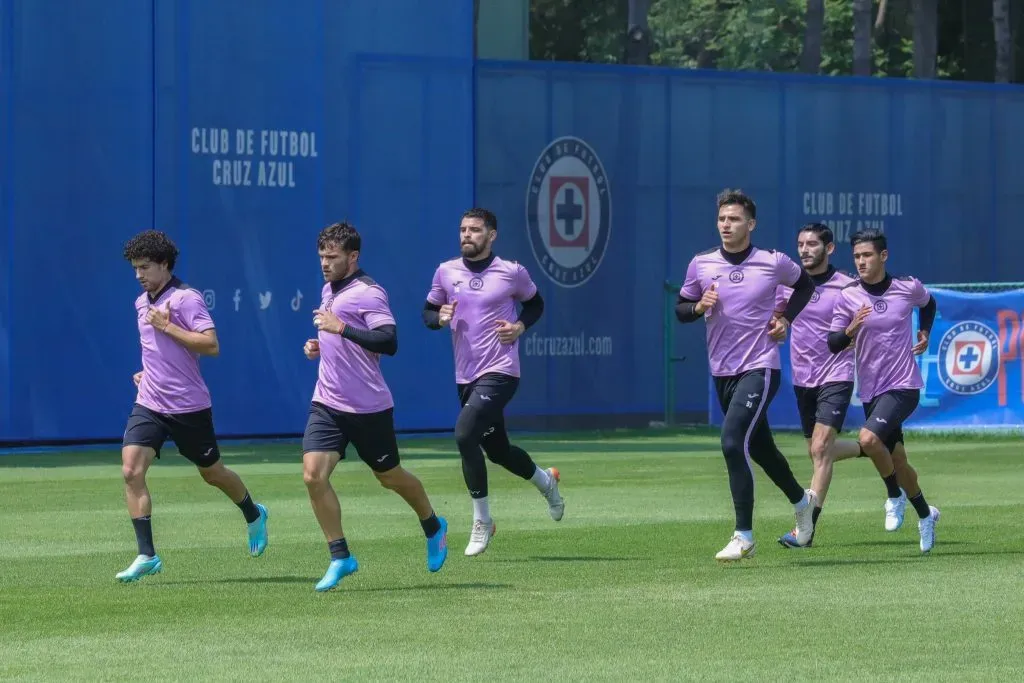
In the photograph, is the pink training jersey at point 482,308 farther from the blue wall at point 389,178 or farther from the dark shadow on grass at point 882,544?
the blue wall at point 389,178

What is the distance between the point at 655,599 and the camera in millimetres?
11406

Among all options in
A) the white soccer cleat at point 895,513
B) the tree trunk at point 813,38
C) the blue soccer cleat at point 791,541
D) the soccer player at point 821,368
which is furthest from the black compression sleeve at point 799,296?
the tree trunk at point 813,38

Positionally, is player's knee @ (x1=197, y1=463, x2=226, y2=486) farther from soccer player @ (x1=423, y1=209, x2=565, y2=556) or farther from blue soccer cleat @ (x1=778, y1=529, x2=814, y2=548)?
blue soccer cleat @ (x1=778, y1=529, x2=814, y2=548)

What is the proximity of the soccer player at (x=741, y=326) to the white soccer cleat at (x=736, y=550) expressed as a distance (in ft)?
0.14

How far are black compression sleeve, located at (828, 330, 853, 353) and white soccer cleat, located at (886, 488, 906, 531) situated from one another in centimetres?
148

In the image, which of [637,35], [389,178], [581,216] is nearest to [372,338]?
[389,178]

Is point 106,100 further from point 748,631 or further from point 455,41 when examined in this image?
point 748,631

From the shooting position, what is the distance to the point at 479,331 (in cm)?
1387

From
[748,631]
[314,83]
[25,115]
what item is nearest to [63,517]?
[748,631]

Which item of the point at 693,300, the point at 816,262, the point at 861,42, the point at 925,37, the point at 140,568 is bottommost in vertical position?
the point at 140,568

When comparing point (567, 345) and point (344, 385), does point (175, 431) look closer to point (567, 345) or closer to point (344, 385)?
point (344, 385)

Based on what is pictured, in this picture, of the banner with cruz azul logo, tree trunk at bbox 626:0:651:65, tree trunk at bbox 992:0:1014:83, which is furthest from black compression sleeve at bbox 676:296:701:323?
tree trunk at bbox 992:0:1014:83

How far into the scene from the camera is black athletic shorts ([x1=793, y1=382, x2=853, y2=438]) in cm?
1519

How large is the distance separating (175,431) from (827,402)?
16.3 feet
